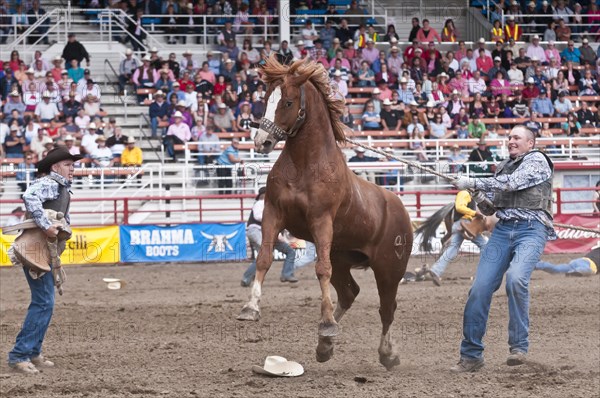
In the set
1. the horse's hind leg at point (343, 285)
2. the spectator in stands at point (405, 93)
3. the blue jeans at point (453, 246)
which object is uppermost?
the spectator in stands at point (405, 93)

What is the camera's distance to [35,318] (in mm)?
8031

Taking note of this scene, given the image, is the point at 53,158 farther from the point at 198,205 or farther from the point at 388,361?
the point at 198,205

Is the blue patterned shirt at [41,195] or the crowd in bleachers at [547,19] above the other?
the crowd in bleachers at [547,19]

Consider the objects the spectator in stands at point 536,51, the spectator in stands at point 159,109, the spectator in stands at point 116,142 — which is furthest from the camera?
the spectator in stands at point 536,51

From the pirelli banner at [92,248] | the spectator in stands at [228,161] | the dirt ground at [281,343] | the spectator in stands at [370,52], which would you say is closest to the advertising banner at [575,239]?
the dirt ground at [281,343]

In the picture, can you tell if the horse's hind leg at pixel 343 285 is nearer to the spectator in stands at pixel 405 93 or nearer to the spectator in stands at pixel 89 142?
the spectator in stands at pixel 89 142

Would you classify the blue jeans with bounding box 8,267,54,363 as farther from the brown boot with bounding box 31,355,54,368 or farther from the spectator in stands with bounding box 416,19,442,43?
A: the spectator in stands with bounding box 416,19,442,43

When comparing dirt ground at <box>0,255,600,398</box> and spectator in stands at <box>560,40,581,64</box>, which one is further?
spectator in stands at <box>560,40,581,64</box>

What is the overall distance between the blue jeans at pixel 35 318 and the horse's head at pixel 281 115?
241 centimetres

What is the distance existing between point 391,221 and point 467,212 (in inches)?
206

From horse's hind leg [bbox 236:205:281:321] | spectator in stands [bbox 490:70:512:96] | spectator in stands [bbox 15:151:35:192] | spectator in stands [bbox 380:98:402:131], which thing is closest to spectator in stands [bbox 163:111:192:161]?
spectator in stands [bbox 15:151:35:192]

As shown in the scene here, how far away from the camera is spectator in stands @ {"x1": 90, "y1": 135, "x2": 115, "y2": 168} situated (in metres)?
20.0

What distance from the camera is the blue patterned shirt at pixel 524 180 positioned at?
25.1ft

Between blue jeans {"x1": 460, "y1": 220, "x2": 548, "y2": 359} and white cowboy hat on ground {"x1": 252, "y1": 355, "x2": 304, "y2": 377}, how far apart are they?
1.40 m
